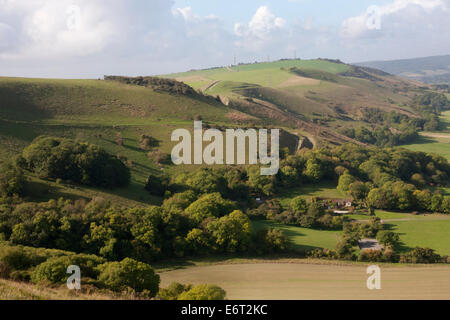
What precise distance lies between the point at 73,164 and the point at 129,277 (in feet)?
110

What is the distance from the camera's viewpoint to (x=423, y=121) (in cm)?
15688

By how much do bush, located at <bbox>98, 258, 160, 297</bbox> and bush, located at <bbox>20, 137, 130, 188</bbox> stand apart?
29.7 metres

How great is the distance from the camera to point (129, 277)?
84.8 feet

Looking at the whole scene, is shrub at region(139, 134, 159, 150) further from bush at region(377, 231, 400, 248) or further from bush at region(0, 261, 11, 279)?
bush at region(0, 261, 11, 279)

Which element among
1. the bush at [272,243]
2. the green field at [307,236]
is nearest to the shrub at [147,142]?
the green field at [307,236]

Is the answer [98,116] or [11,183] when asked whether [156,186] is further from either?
[98,116]

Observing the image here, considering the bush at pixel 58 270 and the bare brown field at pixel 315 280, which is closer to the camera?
the bush at pixel 58 270

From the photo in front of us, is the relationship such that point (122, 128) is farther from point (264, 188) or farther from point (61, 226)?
point (61, 226)

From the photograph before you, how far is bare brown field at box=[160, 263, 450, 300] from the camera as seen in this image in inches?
1187

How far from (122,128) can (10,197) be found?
4078cm

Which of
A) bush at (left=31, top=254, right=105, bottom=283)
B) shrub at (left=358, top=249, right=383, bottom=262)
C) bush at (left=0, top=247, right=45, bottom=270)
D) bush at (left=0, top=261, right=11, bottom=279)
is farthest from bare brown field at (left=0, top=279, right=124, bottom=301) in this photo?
shrub at (left=358, top=249, right=383, bottom=262)

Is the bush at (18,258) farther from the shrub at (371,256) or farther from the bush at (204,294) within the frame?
the shrub at (371,256)

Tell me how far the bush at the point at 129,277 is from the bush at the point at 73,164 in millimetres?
29658

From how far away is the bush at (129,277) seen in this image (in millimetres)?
25219
